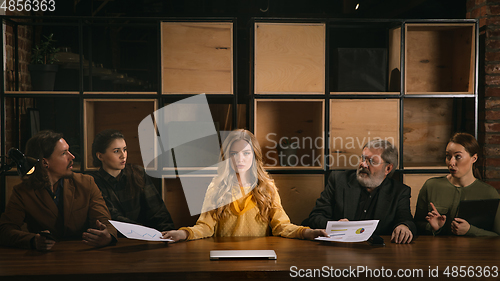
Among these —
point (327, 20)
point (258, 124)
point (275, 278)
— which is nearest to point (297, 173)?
point (258, 124)

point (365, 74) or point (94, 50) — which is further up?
point (94, 50)

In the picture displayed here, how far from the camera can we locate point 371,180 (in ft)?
8.24

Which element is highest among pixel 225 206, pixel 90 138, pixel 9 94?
pixel 9 94

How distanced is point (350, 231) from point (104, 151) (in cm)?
165

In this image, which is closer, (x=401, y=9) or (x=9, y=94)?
(x=9, y=94)

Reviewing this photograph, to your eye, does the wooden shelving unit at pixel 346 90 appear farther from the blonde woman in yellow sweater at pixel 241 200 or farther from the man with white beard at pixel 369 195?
the blonde woman in yellow sweater at pixel 241 200

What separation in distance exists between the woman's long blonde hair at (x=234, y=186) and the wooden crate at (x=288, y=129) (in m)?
0.65

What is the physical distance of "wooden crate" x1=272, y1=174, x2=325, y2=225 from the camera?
2889 millimetres

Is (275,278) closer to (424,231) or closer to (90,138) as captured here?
(424,231)

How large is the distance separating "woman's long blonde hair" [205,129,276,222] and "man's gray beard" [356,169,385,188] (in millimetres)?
636

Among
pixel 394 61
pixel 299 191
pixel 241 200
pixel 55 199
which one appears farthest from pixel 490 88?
pixel 55 199

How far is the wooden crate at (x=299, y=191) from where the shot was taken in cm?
289

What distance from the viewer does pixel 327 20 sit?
111 inches

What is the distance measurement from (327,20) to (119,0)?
2826 millimetres
